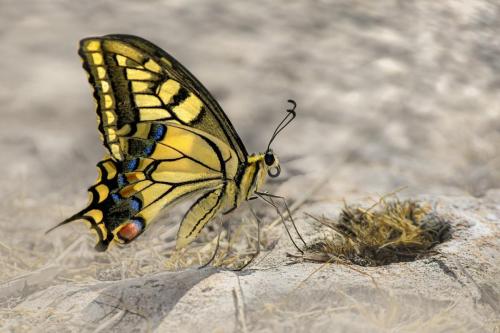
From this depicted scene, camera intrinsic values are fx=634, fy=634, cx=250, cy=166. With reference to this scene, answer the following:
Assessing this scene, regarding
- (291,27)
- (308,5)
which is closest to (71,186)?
(291,27)

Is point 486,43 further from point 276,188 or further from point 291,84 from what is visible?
point 276,188

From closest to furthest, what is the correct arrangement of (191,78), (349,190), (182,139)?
(191,78) → (182,139) → (349,190)

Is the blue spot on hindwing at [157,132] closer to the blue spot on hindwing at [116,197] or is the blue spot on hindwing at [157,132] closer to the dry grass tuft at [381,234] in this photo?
the blue spot on hindwing at [116,197]

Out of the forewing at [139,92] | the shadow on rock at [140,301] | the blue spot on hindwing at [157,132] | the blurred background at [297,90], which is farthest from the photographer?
the blurred background at [297,90]

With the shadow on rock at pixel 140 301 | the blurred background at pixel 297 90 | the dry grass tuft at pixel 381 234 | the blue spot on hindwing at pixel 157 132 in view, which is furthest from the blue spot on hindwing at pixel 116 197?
the dry grass tuft at pixel 381 234

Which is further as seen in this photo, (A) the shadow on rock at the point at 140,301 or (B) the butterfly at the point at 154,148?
(B) the butterfly at the point at 154,148

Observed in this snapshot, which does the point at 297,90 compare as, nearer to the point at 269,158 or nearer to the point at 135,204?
the point at 269,158

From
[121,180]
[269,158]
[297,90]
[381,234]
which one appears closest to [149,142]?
[121,180]

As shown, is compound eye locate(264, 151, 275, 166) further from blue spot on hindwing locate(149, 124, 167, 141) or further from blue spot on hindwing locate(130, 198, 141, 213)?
blue spot on hindwing locate(130, 198, 141, 213)
